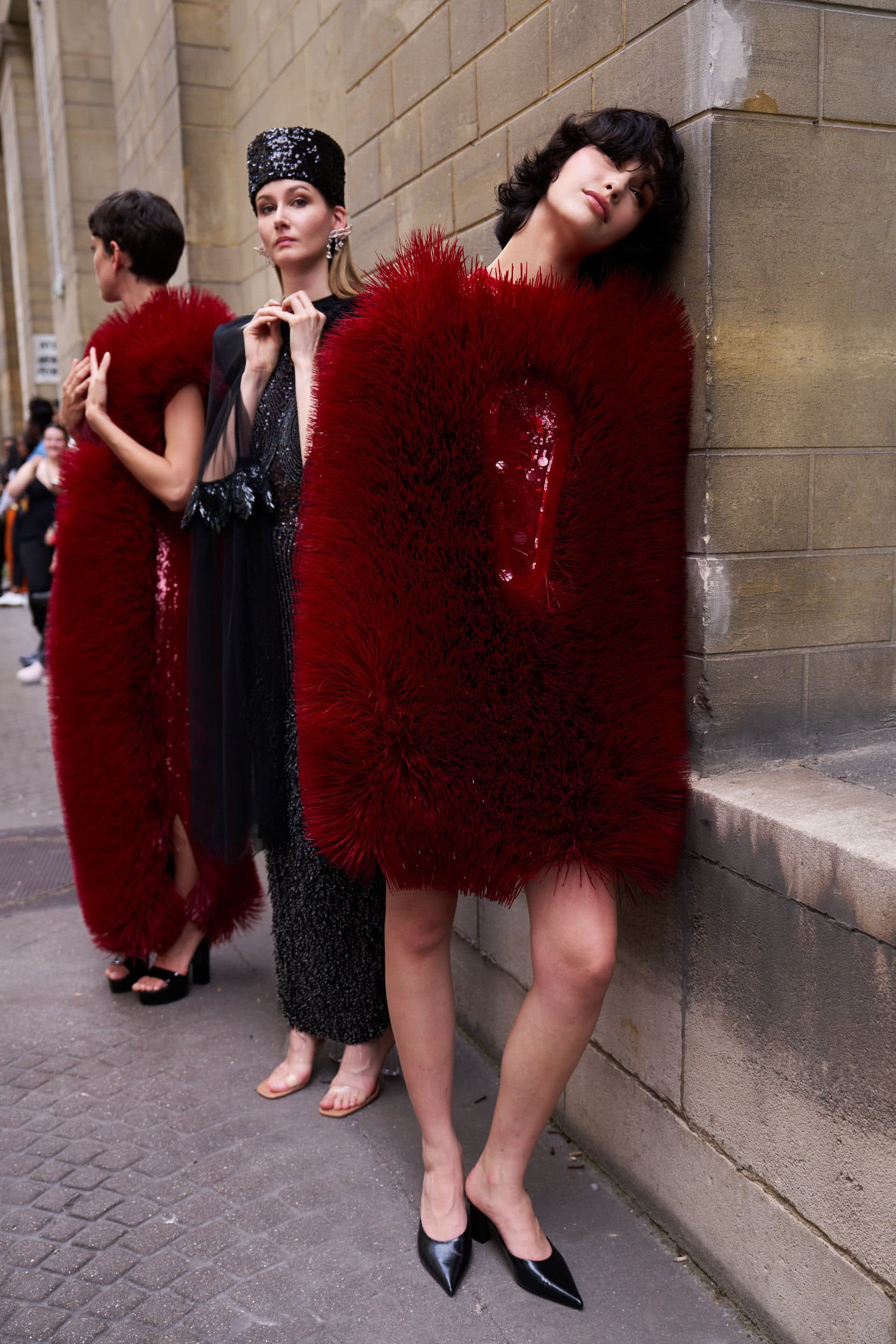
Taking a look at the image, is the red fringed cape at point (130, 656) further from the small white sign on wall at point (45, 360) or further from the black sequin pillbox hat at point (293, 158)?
the small white sign on wall at point (45, 360)

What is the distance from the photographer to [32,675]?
9.38 metres

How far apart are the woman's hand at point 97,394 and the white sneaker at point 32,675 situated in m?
6.67

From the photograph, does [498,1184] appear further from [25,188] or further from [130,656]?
[25,188]

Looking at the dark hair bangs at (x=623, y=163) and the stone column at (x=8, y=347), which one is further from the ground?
the stone column at (x=8, y=347)

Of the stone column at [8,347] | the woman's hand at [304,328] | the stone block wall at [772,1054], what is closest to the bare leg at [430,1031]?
the stone block wall at [772,1054]

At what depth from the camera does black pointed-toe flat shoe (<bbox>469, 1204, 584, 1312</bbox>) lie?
2.14 metres

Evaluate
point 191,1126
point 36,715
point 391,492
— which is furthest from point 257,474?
point 36,715

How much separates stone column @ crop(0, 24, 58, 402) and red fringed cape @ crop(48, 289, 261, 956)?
13.6 m

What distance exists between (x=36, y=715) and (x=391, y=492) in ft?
21.9

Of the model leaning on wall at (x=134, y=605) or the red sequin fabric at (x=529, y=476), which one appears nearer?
the red sequin fabric at (x=529, y=476)

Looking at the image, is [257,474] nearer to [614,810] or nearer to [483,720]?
[483,720]

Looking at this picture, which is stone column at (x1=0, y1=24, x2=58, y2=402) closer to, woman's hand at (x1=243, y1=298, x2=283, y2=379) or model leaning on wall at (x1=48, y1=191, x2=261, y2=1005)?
model leaning on wall at (x1=48, y1=191, x2=261, y2=1005)

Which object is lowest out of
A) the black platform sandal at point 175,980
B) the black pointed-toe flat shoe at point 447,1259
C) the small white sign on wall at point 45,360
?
the black pointed-toe flat shoe at point 447,1259

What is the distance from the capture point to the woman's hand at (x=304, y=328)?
8.21 feet
